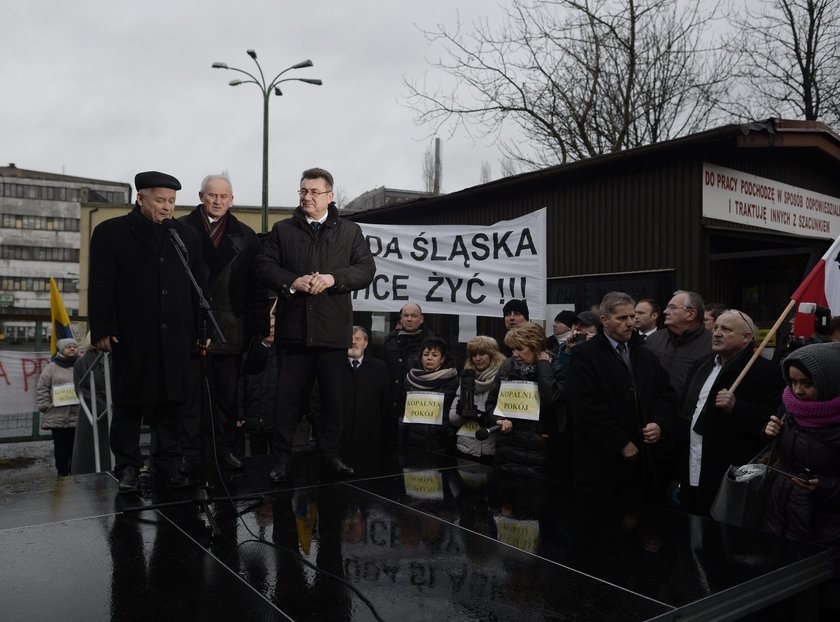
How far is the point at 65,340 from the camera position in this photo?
8078 millimetres

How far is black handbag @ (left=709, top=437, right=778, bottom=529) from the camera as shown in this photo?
4.01 m

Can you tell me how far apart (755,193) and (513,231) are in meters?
4.62

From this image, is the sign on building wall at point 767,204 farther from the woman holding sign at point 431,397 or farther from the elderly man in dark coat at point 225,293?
the elderly man in dark coat at point 225,293

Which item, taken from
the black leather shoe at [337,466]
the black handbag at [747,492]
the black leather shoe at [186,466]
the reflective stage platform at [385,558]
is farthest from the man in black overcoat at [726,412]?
the black leather shoe at [186,466]

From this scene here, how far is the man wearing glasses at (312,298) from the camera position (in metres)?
4.63

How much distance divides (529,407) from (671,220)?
17.3 ft

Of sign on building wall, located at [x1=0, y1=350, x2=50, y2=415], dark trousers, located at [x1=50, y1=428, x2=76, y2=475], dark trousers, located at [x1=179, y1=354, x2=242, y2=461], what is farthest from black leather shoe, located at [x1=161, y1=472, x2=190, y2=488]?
sign on building wall, located at [x1=0, y1=350, x2=50, y2=415]

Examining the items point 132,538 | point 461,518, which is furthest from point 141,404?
point 461,518

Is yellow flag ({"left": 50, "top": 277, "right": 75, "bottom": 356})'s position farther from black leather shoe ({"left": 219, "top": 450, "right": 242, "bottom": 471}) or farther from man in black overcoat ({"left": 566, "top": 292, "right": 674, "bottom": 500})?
man in black overcoat ({"left": 566, "top": 292, "right": 674, "bottom": 500})

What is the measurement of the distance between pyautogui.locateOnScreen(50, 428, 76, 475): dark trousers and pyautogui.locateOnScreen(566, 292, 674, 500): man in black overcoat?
5.68 metres

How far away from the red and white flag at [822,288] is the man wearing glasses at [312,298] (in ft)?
9.87

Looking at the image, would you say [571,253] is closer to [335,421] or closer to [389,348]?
[389,348]

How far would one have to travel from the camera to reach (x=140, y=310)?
14.1 feet

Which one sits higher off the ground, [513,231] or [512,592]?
[513,231]
